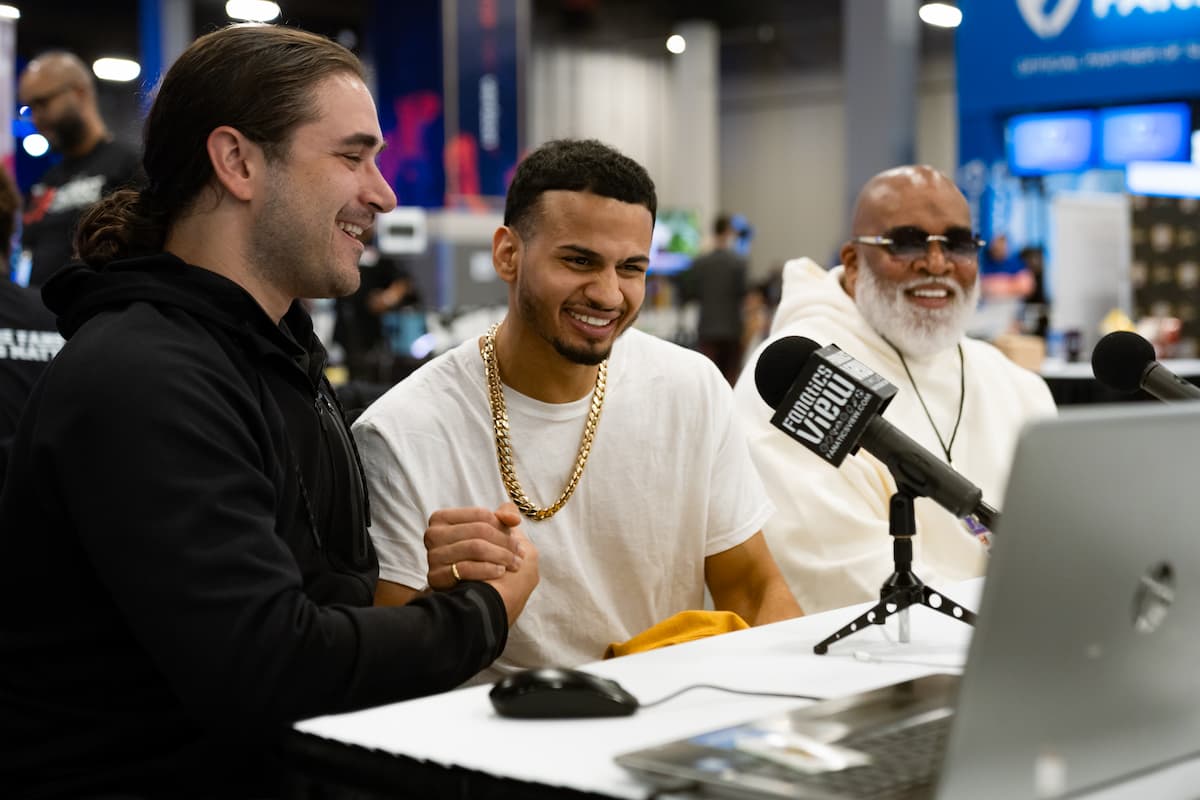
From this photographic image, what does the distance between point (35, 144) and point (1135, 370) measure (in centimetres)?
373

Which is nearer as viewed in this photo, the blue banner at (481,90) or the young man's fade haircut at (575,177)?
the young man's fade haircut at (575,177)

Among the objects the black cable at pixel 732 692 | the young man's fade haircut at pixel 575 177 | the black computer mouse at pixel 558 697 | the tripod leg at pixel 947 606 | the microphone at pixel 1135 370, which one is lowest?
the black cable at pixel 732 692

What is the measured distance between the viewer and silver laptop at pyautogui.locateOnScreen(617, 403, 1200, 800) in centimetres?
91

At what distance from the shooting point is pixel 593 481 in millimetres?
2229

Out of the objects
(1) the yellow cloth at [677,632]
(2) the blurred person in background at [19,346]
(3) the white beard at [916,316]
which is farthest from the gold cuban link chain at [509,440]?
(2) the blurred person in background at [19,346]

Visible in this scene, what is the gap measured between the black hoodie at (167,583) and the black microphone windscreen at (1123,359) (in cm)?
92

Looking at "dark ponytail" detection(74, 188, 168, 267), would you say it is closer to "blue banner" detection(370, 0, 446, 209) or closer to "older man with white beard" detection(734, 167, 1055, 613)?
"older man with white beard" detection(734, 167, 1055, 613)

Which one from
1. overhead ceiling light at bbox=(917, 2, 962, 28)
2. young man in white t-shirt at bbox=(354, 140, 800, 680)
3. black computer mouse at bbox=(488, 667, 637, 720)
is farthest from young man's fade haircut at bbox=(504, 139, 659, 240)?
overhead ceiling light at bbox=(917, 2, 962, 28)

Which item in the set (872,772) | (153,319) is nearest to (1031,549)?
(872,772)

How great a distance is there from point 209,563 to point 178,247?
53 centimetres

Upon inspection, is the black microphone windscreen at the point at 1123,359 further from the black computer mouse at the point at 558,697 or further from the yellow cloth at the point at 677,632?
the black computer mouse at the point at 558,697

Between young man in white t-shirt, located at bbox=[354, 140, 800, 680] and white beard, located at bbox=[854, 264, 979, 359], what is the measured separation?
0.84 m

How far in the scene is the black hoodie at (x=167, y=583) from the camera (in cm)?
132

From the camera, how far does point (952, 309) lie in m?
3.01
